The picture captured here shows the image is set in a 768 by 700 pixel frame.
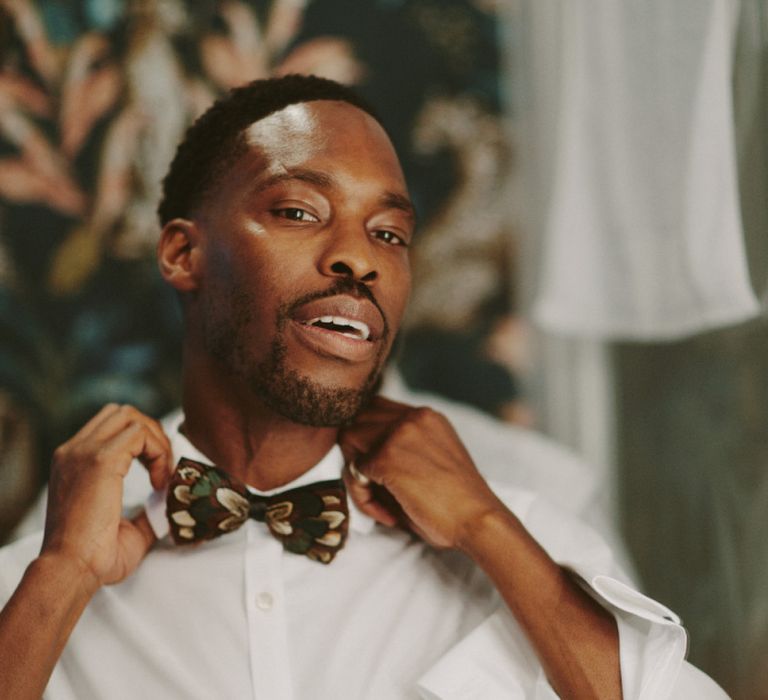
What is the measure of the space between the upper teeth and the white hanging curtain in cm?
Result: 53

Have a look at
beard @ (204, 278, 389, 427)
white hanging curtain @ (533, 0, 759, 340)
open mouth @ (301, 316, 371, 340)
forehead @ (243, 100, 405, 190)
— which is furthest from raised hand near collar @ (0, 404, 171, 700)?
white hanging curtain @ (533, 0, 759, 340)

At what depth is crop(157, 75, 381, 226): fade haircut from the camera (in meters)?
1.25

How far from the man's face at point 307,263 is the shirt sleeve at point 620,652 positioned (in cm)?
34

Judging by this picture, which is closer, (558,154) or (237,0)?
(558,154)

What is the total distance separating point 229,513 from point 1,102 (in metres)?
1.15

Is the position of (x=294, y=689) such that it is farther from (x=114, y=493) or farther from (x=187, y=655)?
(x=114, y=493)

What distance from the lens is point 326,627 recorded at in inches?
45.9

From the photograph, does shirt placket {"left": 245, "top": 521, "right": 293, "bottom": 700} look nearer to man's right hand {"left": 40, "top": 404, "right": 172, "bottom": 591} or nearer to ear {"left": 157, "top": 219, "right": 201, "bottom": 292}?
man's right hand {"left": 40, "top": 404, "right": 172, "bottom": 591}

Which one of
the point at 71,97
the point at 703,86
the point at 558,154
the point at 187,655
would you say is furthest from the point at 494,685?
the point at 71,97

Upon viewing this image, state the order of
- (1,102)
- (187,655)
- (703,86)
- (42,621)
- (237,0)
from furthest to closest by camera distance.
Answer: (237,0) < (1,102) < (703,86) < (187,655) < (42,621)

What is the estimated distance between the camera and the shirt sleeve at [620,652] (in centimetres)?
107

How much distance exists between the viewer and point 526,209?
1994mm

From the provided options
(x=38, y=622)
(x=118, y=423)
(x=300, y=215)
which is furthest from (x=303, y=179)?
(x=38, y=622)

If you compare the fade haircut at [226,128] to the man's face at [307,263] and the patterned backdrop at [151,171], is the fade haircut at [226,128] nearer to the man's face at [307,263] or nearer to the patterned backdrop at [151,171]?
the man's face at [307,263]
